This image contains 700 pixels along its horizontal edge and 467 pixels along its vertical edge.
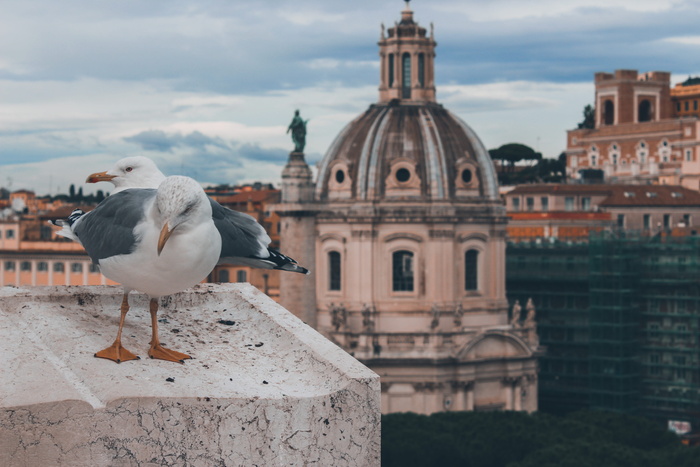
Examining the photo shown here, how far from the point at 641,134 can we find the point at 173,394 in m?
113

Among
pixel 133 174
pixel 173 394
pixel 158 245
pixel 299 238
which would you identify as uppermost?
pixel 133 174

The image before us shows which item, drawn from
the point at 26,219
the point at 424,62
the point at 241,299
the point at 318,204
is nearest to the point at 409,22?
the point at 424,62

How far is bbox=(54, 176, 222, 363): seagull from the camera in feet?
22.3

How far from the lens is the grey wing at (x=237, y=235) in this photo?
7.63 meters

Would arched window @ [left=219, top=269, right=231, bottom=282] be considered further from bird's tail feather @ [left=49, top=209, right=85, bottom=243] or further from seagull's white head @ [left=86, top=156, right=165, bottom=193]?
seagull's white head @ [left=86, top=156, right=165, bottom=193]

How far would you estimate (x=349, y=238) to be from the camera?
7862 cm

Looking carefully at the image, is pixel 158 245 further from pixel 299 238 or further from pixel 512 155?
pixel 512 155

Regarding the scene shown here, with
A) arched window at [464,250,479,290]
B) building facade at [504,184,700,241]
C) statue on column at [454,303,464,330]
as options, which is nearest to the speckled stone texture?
statue on column at [454,303,464,330]

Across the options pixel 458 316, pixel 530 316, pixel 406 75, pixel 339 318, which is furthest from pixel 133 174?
pixel 406 75

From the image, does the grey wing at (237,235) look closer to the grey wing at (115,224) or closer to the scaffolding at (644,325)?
the grey wing at (115,224)

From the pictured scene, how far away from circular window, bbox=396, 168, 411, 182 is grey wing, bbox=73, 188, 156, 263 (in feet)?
235

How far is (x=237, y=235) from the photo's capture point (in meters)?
7.70

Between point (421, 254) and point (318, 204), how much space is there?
5524mm

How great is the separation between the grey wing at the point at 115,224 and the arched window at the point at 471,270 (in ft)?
239
